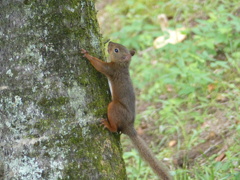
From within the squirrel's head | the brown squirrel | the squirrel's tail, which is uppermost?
the squirrel's head

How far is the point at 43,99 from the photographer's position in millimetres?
2336

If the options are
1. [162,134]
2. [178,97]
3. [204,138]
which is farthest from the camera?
[178,97]

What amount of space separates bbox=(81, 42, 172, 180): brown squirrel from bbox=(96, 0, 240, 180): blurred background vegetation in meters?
0.51

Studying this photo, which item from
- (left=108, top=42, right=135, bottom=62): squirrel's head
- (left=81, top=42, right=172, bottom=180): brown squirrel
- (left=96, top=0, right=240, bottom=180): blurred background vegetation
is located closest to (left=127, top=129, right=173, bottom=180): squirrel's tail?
(left=81, top=42, right=172, bottom=180): brown squirrel

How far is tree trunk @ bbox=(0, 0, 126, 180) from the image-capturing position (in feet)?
7.56

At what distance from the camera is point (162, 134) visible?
16.0 feet

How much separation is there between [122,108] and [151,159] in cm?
44

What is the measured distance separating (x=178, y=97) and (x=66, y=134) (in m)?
3.27

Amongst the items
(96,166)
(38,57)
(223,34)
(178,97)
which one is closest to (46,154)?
(96,166)

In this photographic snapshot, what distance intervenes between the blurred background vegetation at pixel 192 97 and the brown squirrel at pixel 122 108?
20.1 inches

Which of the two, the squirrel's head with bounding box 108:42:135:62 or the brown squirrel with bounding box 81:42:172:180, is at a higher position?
the squirrel's head with bounding box 108:42:135:62

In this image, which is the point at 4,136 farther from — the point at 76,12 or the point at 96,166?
the point at 76,12

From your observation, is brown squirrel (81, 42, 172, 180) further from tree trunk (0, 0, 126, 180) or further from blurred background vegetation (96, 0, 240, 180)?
blurred background vegetation (96, 0, 240, 180)

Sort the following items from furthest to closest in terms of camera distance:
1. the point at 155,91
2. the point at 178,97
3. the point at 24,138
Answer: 1. the point at 155,91
2. the point at 178,97
3. the point at 24,138
